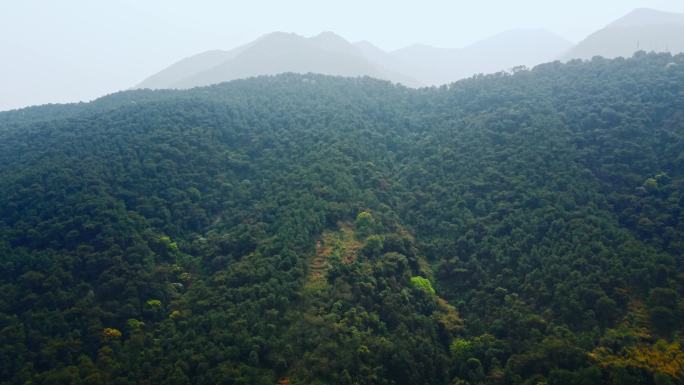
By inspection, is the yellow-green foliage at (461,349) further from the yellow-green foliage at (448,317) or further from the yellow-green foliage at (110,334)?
the yellow-green foliage at (110,334)

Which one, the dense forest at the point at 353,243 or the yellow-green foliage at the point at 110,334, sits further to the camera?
the yellow-green foliage at the point at 110,334

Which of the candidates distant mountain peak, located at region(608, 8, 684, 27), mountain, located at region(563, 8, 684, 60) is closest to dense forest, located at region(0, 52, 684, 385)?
mountain, located at region(563, 8, 684, 60)

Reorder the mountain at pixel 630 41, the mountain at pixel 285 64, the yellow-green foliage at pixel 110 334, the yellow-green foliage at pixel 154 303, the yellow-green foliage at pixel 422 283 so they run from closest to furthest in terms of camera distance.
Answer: the yellow-green foliage at pixel 110 334, the yellow-green foliage at pixel 154 303, the yellow-green foliage at pixel 422 283, the mountain at pixel 630 41, the mountain at pixel 285 64

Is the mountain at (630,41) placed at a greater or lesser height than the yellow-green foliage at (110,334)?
greater

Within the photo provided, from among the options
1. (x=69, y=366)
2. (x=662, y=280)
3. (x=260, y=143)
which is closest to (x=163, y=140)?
(x=260, y=143)

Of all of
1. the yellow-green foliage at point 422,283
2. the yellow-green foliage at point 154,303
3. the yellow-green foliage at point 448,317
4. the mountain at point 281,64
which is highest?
the mountain at point 281,64

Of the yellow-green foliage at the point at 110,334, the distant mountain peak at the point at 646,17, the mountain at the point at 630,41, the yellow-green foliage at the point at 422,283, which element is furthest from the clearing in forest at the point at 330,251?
the distant mountain peak at the point at 646,17

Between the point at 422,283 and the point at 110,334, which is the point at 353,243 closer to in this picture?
the point at 422,283
